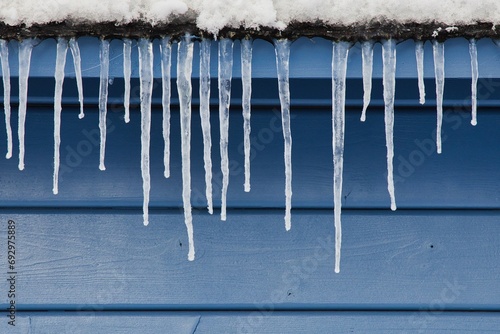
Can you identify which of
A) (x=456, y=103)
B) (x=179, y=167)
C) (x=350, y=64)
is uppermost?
(x=350, y=64)

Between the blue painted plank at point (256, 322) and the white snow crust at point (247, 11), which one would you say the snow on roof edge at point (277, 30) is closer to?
the white snow crust at point (247, 11)

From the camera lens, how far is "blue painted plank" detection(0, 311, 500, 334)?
1.37 meters

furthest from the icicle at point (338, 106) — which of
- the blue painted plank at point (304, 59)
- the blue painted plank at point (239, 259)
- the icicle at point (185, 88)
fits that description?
the icicle at point (185, 88)

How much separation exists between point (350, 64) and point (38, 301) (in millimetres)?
1059

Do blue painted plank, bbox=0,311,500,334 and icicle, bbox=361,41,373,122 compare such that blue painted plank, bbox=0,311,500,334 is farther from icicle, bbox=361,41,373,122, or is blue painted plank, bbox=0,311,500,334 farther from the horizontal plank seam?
icicle, bbox=361,41,373,122

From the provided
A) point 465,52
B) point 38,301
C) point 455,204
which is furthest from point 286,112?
point 38,301

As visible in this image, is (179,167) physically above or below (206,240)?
above

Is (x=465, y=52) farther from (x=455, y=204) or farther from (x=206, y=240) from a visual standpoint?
(x=206, y=240)

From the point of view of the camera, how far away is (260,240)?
139cm

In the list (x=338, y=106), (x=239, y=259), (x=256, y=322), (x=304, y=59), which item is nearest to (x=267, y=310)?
(x=256, y=322)

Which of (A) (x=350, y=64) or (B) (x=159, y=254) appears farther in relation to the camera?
(B) (x=159, y=254)

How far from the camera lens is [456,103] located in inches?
51.8

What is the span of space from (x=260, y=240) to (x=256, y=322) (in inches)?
9.0

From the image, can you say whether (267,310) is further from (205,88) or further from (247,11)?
(247,11)
